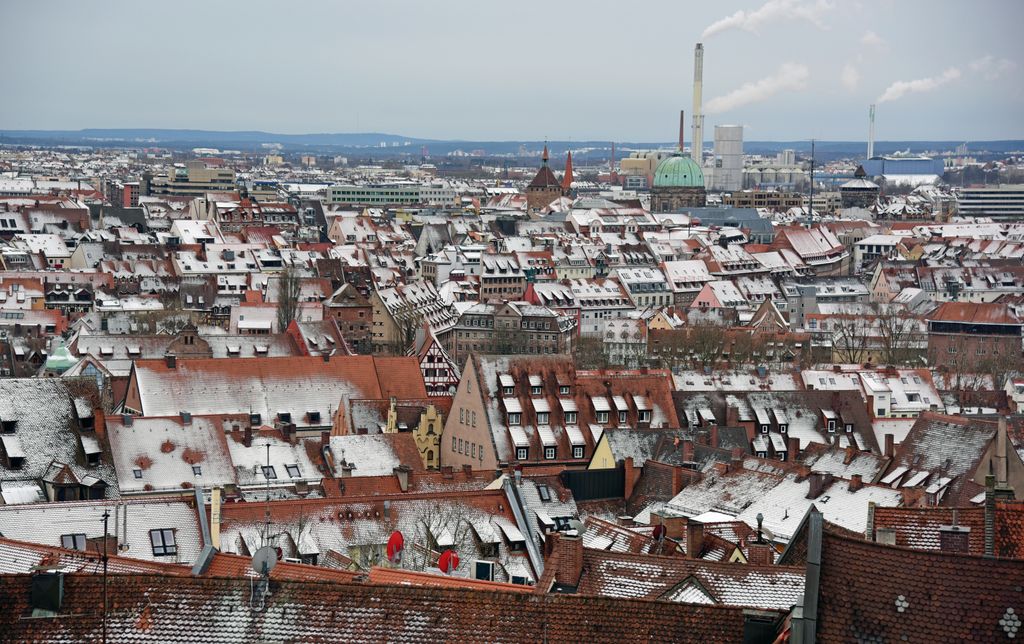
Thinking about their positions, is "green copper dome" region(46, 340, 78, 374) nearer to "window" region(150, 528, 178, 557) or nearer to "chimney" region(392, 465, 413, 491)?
"chimney" region(392, 465, 413, 491)

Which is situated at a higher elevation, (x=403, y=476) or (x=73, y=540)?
(x=73, y=540)

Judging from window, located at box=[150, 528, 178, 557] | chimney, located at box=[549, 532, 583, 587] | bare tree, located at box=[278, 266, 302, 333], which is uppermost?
chimney, located at box=[549, 532, 583, 587]

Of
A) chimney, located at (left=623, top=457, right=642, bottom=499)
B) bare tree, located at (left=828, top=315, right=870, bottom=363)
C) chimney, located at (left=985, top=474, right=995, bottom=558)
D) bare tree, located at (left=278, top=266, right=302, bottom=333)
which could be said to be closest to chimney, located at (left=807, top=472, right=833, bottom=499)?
chimney, located at (left=623, top=457, right=642, bottom=499)

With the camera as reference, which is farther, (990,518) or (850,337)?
(850,337)

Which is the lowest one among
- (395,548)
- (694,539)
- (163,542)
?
(163,542)

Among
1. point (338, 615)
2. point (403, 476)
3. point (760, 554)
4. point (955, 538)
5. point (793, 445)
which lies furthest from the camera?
point (793, 445)

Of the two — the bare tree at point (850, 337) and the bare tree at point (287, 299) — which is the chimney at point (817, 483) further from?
the bare tree at point (850, 337)

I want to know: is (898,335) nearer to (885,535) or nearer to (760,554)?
(760,554)

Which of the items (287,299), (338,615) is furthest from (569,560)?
(287,299)
